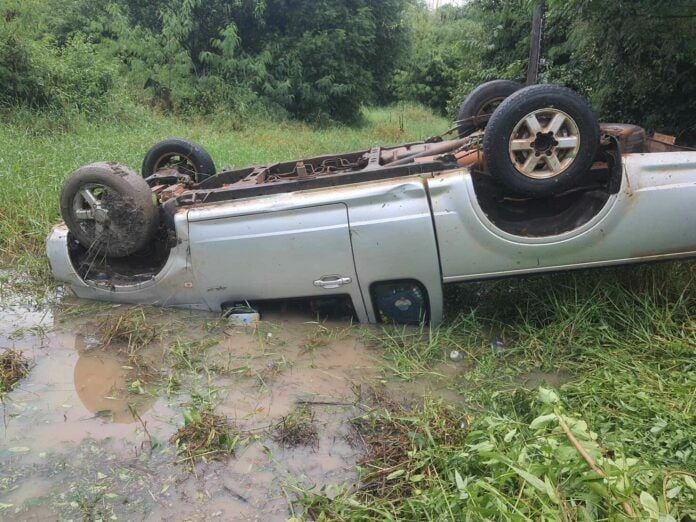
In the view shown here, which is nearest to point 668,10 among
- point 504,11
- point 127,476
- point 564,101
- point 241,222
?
point 564,101

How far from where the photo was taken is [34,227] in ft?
16.8

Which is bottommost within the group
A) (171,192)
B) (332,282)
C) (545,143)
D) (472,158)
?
(332,282)

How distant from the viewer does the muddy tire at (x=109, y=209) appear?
3619mm

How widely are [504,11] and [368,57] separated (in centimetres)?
795

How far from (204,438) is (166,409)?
419 mm

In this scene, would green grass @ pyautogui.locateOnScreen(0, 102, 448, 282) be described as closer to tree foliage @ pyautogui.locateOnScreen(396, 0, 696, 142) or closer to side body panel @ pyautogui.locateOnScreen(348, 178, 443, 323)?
side body panel @ pyautogui.locateOnScreen(348, 178, 443, 323)

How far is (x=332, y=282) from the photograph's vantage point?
352cm

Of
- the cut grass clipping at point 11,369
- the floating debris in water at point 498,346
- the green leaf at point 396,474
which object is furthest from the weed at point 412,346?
the cut grass clipping at point 11,369

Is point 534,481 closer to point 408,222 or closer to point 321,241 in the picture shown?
point 408,222

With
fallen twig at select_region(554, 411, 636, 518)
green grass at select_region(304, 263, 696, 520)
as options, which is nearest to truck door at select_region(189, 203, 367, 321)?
green grass at select_region(304, 263, 696, 520)

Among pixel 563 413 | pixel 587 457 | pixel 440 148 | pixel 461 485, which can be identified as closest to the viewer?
pixel 587 457

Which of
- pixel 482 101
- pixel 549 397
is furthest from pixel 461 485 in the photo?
pixel 482 101

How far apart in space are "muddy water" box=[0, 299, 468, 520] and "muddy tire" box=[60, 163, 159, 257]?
0.52m

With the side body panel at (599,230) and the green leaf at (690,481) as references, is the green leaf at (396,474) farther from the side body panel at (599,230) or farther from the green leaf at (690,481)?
the side body panel at (599,230)
